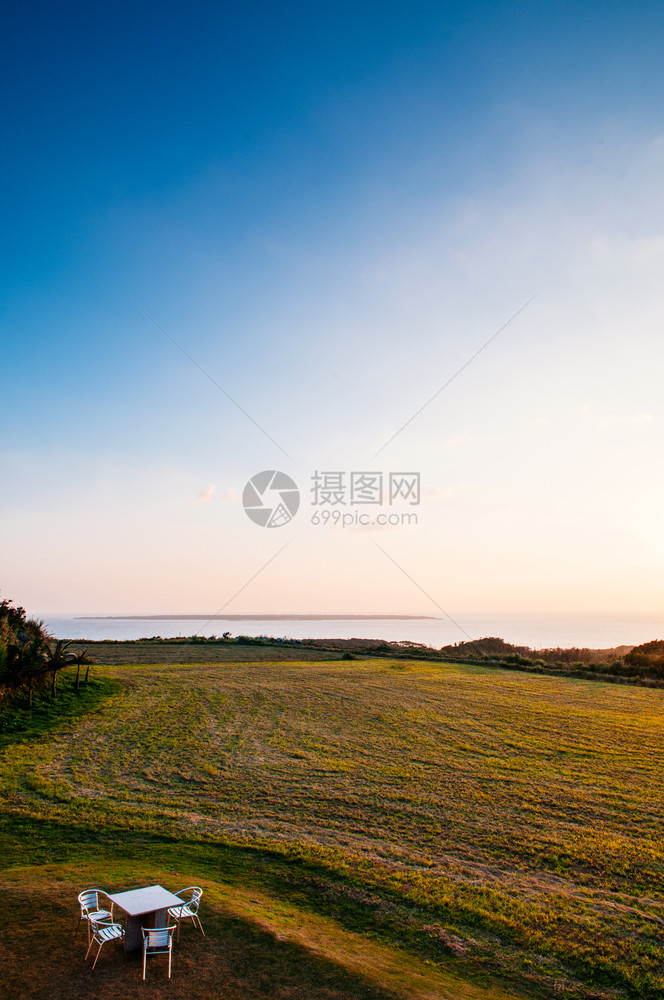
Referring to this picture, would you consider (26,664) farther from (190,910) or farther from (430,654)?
(430,654)

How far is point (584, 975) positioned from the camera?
22.6 feet

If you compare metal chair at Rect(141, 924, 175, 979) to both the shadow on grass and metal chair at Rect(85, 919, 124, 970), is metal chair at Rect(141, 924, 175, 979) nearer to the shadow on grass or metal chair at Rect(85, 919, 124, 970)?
the shadow on grass

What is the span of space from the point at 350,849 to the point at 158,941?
438cm

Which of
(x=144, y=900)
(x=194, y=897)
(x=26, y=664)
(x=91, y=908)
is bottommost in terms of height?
(x=91, y=908)

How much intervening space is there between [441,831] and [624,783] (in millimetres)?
6144

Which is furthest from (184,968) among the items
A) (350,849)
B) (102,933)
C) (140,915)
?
(350,849)

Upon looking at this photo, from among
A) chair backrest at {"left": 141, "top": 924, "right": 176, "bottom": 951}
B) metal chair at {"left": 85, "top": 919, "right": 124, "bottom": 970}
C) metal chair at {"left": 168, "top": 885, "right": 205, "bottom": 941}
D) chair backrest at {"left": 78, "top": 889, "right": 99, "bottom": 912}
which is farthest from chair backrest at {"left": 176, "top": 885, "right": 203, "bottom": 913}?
chair backrest at {"left": 78, "top": 889, "right": 99, "bottom": 912}

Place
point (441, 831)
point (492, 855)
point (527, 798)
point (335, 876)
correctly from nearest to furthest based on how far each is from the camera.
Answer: point (335, 876), point (492, 855), point (441, 831), point (527, 798)

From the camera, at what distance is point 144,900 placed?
700 cm

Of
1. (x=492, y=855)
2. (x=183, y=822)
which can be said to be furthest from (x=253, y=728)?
(x=492, y=855)

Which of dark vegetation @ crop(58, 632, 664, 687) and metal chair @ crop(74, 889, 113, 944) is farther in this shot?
dark vegetation @ crop(58, 632, 664, 687)

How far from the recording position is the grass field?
22.1ft

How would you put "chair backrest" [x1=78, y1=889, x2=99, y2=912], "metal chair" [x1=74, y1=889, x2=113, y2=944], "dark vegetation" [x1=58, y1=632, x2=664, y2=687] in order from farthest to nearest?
"dark vegetation" [x1=58, y1=632, x2=664, y2=687]
"chair backrest" [x1=78, y1=889, x2=99, y2=912]
"metal chair" [x1=74, y1=889, x2=113, y2=944]

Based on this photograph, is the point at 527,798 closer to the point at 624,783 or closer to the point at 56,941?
the point at 624,783
